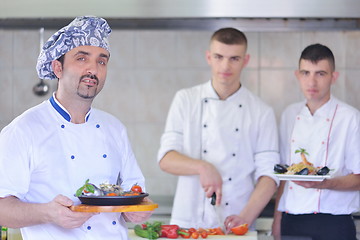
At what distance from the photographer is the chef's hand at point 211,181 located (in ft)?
11.3

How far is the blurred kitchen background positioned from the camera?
A: 4.22 m

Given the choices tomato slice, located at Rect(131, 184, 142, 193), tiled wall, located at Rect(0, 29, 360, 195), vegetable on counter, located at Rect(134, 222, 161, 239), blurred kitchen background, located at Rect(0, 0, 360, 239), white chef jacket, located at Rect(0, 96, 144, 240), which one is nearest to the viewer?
white chef jacket, located at Rect(0, 96, 144, 240)

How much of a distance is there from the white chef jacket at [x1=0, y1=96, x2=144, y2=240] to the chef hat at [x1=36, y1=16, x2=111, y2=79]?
0.53 feet

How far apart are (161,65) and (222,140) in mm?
897

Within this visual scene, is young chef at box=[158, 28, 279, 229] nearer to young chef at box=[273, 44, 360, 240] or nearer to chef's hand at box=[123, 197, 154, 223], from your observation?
young chef at box=[273, 44, 360, 240]

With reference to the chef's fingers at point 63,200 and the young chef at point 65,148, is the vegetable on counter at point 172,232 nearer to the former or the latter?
the young chef at point 65,148

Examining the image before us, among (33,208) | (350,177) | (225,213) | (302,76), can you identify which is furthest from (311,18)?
(33,208)

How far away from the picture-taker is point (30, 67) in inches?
Result: 174

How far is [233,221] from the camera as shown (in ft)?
11.2

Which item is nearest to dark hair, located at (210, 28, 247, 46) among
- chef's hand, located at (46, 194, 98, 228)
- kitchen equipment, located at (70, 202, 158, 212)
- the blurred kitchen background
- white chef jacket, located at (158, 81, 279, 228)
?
white chef jacket, located at (158, 81, 279, 228)

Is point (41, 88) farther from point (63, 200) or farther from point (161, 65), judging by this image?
point (63, 200)

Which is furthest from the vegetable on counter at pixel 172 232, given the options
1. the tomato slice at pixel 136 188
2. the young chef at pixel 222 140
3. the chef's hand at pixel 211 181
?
the tomato slice at pixel 136 188

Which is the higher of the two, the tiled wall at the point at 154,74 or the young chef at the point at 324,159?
the tiled wall at the point at 154,74

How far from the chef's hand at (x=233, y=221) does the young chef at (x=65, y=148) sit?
1.02m
